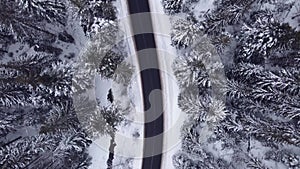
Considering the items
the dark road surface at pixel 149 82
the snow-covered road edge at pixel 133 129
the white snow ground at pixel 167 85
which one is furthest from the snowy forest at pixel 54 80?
the white snow ground at pixel 167 85

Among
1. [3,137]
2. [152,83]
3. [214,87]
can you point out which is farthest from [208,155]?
[3,137]

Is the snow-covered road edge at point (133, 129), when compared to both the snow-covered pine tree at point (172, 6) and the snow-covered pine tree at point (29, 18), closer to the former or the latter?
the snow-covered pine tree at point (172, 6)

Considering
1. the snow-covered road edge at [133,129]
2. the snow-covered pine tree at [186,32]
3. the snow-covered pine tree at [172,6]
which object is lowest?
the snow-covered road edge at [133,129]

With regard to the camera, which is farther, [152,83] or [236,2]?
[152,83]

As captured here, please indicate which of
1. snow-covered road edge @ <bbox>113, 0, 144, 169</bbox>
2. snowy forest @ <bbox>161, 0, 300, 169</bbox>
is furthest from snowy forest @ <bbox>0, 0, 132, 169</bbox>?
snowy forest @ <bbox>161, 0, 300, 169</bbox>

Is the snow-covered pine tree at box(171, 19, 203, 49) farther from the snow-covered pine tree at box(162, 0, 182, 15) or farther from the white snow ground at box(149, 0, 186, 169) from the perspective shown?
the white snow ground at box(149, 0, 186, 169)

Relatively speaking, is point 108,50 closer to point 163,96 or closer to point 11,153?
point 163,96
